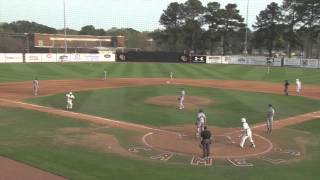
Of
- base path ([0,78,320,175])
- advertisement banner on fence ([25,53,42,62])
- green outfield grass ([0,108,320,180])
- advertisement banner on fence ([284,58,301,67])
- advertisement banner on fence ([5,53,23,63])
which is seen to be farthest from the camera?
advertisement banner on fence ([284,58,301,67])

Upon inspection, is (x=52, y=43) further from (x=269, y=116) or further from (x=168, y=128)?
(x=269, y=116)

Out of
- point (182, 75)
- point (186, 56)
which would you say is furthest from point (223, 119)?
point (186, 56)

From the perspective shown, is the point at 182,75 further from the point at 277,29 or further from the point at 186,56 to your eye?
the point at 277,29

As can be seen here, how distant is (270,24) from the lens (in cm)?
11481

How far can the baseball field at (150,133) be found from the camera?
720 inches

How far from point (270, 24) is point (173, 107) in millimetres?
86177

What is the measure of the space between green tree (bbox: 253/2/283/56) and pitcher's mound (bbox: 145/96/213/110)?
78.3 m

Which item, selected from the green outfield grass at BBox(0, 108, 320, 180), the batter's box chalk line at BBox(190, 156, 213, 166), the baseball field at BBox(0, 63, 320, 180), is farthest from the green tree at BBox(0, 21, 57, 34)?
the batter's box chalk line at BBox(190, 156, 213, 166)

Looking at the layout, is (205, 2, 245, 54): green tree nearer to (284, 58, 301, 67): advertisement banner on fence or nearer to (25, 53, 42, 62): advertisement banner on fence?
(284, 58, 301, 67): advertisement banner on fence

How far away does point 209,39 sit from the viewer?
122500mm

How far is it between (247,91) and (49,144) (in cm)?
2946

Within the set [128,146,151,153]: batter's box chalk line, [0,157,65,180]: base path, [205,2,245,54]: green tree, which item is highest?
[205,2,245,54]: green tree

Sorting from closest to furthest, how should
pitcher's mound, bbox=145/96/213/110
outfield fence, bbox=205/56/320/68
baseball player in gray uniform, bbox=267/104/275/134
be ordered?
1. baseball player in gray uniform, bbox=267/104/275/134
2. pitcher's mound, bbox=145/96/213/110
3. outfield fence, bbox=205/56/320/68

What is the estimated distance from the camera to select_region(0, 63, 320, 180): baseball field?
60.0ft
